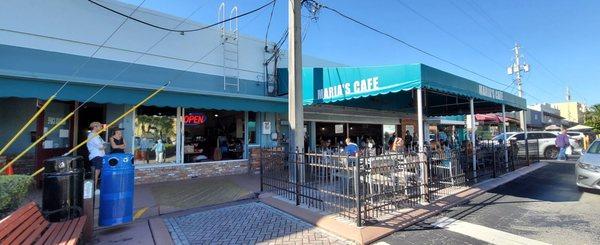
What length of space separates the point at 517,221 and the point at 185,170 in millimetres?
8839

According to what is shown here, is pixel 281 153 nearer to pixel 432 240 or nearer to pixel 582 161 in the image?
pixel 432 240

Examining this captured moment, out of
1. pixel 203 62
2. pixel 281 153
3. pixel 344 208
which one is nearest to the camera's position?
pixel 344 208

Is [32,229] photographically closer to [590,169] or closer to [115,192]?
[115,192]

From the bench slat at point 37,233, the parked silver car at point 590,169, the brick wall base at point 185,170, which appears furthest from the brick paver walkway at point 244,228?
the parked silver car at point 590,169

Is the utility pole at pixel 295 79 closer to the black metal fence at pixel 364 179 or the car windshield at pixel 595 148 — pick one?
the black metal fence at pixel 364 179

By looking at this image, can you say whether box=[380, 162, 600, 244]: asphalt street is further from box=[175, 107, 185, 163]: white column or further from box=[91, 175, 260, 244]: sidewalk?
box=[175, 107, 185, 163]: white column

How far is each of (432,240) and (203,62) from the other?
9.24 m

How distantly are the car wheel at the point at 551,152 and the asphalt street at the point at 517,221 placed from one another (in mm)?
10283

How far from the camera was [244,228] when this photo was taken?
5.52 meters

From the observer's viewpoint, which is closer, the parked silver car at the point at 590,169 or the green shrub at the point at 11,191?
the green shrub at the point at 11,191

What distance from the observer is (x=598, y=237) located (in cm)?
488

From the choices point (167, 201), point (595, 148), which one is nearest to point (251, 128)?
point (167, 201)

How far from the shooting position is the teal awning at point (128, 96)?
6.27 m

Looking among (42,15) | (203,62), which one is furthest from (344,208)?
(42,15)
